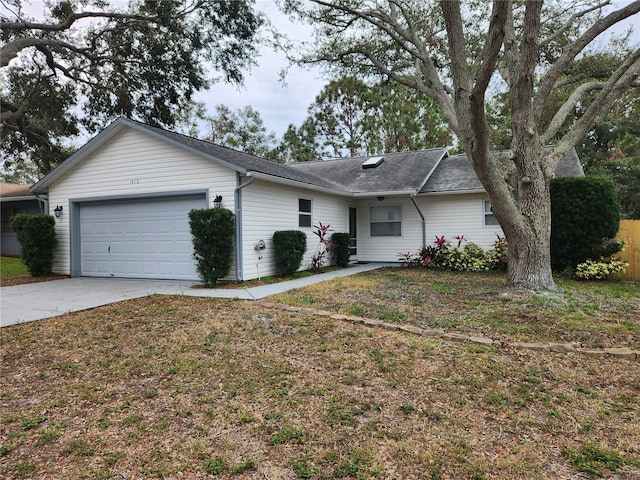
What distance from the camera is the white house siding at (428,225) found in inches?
490

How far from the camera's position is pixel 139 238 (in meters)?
10.1

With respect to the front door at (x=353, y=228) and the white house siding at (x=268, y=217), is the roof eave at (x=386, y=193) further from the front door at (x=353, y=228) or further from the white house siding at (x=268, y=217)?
the white house siding at (x=268, y=217)

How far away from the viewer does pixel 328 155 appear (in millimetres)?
26422

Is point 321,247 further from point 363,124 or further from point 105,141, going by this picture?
A: point 363,124

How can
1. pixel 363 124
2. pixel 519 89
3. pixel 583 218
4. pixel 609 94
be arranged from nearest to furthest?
pixel 519 89
pixel 609 94
pixel 583 218
pixel 363 124

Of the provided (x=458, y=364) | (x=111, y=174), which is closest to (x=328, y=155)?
(x=111, y=174)

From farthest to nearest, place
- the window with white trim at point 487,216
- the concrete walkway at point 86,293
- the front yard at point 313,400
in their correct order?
the window with white trim at point 487,216 < the concrete walkway at point 86,293 < the front yard at point 313,400

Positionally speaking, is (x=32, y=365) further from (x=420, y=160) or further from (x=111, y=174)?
(x=420, y=160)

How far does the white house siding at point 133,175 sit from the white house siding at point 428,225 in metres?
6.77

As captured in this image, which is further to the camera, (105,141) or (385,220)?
(385,220)

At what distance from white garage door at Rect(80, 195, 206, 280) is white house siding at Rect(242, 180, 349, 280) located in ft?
4.26

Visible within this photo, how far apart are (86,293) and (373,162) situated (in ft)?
37.4

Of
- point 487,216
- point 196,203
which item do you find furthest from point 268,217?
point 487,216

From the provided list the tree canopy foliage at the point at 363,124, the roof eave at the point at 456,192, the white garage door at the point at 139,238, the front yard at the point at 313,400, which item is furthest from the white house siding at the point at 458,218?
the tree canopy foliage at the point at 363,124
